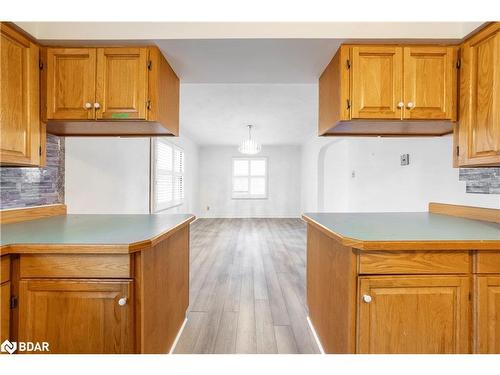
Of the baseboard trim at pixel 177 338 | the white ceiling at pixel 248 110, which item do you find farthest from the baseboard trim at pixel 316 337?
the white ceiling at pixel 248 110

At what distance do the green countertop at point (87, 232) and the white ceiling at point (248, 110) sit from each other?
2.69 meters

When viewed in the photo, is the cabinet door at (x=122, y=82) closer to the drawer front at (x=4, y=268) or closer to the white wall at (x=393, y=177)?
the drawer front at (x=4, y=268)

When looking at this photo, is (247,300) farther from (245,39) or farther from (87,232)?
(245,39)

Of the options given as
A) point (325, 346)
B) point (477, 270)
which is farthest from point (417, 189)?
point (325, 346)

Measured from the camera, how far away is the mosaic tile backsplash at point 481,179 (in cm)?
179

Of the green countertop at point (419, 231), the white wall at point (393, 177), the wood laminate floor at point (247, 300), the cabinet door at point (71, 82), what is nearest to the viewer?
the green countertop at point (419, 231)

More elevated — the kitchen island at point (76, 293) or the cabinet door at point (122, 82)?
the cabinet door at point (122, 82)

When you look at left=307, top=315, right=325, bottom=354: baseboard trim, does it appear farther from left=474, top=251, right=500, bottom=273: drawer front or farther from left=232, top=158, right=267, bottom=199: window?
left=232, top=158, right=267, bottom=199: window

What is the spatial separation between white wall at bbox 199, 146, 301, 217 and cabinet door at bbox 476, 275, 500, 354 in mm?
7711

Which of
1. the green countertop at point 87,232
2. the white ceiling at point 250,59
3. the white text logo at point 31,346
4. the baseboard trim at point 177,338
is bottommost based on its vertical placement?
the baseboard trim at point 177,338

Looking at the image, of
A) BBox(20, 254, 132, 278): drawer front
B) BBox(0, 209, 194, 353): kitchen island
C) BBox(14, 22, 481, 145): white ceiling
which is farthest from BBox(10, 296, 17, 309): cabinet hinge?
BBox(14, 22, 481, 145): white ceiling

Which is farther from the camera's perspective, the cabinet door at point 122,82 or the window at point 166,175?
the window at point 166,175

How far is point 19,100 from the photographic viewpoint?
5.30 ft

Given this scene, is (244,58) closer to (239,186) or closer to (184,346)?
(184,346)
